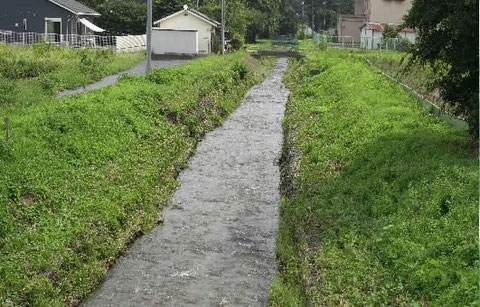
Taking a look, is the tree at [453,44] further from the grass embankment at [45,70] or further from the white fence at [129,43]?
the white fence at [129,43]

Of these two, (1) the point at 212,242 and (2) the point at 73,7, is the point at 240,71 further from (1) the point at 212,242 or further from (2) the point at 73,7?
(1) the point at 212,242

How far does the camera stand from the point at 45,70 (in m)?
35.7

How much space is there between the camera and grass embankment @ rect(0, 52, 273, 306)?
43.3 ft

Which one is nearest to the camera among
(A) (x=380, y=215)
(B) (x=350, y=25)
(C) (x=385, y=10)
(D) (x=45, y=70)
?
(A) (x=380, y=215)

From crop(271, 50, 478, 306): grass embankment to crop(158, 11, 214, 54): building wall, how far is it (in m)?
39.1

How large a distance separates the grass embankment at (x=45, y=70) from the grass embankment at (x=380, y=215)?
11020 mm

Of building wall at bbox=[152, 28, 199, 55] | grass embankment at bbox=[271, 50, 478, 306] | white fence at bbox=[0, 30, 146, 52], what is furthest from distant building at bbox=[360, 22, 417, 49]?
grass embankment at bbox=[271, 50, 478, 306]

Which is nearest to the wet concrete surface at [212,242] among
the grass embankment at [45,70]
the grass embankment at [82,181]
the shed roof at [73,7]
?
the grass embankment at [82,181]

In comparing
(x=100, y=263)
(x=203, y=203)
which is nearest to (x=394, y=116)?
(x=203, y=203)

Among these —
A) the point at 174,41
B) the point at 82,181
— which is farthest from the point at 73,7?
the point at 82,181

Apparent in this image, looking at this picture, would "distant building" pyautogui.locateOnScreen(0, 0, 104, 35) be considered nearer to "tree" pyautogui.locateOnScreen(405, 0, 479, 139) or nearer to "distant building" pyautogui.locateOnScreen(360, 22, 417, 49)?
"distant building" pyautogui.locateOnScreen(360, 22, 417, 49)

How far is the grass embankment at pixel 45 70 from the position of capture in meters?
26.0

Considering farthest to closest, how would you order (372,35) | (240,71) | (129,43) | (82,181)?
(372,35) < (129,43) < (240,71) < (82,181)

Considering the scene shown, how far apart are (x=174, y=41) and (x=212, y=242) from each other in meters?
44.8
